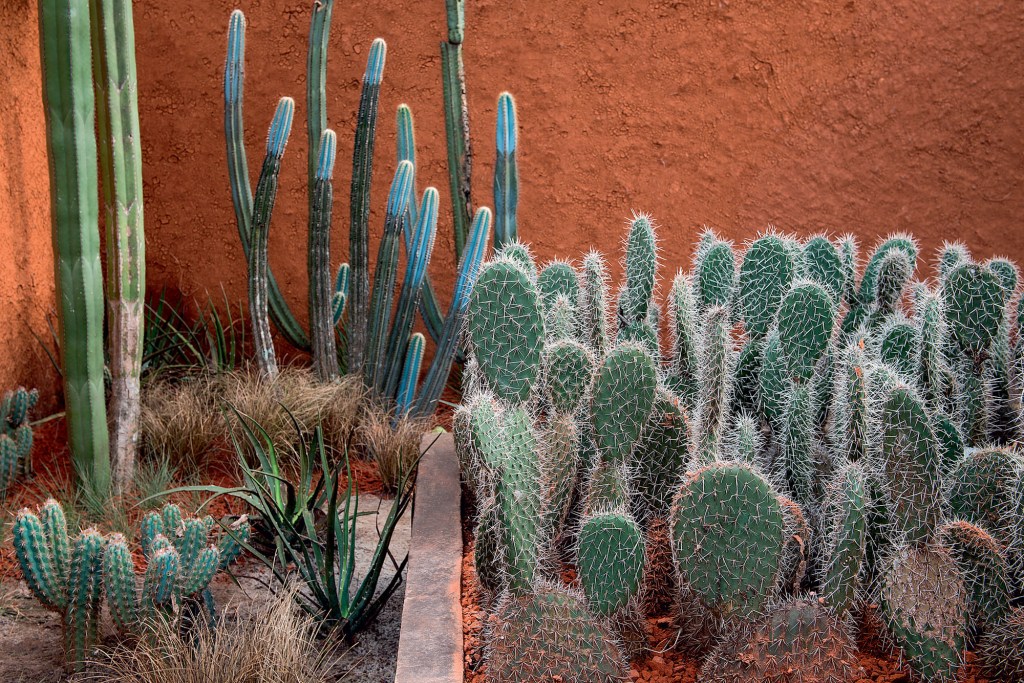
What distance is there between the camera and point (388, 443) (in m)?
3.46

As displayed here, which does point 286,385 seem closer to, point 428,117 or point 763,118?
point 428,117

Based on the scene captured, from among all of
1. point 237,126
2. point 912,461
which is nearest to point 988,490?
point 912,461

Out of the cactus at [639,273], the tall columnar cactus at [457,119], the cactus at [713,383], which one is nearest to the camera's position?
the cactus at [713,383]

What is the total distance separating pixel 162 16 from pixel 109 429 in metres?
2.37

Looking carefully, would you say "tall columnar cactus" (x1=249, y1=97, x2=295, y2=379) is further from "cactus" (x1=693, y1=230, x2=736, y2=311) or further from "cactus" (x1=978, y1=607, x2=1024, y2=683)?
"cactus" (x1=978, y1=607, x2=1024, y2=683)

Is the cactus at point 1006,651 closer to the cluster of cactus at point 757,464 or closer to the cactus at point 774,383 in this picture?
the cluster of cactus at point 757,464

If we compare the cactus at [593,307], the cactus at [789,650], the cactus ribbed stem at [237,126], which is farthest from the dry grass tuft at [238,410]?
the cactus at [789,650]

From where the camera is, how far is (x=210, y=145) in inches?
184

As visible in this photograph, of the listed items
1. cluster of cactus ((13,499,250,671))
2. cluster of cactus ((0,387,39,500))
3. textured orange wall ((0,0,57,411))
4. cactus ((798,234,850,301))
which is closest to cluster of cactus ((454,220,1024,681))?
cactus ((798,234,850,301))

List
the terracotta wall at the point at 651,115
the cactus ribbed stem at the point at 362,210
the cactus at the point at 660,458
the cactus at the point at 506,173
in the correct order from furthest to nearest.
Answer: the terracotta wall at the point at 651,115 < the cactus at the point at 506,173 < the cactus ribbed stem at the point at 362,210 < the cactus at the point at 660,458

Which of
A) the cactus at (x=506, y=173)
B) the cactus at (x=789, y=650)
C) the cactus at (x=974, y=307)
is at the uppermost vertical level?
the cactus at (x=506, y=173)

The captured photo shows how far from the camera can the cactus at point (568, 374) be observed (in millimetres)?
2201

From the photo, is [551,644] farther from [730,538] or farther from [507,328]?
[507,328]

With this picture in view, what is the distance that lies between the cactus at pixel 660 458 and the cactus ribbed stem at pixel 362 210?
1938 mm
